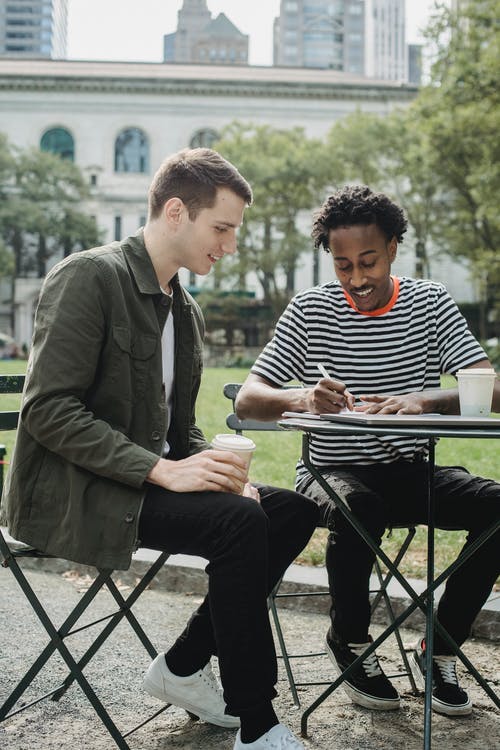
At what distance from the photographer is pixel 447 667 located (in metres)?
3.14

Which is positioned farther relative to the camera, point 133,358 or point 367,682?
point 367,682

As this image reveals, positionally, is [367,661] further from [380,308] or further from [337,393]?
[380,308]

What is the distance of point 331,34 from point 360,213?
6563 inches

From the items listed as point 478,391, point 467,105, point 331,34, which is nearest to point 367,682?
point 478,391

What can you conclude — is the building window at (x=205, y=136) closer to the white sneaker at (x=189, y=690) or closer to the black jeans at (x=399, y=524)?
the black jeans at (x=399, y=524)

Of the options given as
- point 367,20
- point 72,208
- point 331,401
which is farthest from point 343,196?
point 367,20

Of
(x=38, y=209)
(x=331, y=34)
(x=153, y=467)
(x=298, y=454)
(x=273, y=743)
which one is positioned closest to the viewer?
(x=273, y=743)

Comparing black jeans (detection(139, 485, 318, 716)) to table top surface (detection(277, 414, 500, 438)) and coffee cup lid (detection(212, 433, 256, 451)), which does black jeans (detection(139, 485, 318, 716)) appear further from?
table top surface (detection(277, 414, 500, 438))

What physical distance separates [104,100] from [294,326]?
60587mm

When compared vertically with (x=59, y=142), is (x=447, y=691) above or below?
below

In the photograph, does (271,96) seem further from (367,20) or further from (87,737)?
(367,20)

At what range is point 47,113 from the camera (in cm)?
6059

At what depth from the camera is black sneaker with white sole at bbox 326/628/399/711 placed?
120 inches

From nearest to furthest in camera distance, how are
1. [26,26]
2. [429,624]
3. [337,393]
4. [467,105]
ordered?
[429,624], [337,393], [467,105], [26,26]
